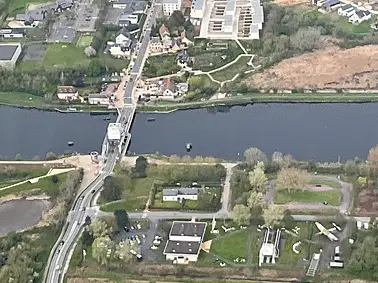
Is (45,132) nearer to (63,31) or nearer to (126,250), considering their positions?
(63,31)

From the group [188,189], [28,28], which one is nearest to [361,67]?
[188,189]

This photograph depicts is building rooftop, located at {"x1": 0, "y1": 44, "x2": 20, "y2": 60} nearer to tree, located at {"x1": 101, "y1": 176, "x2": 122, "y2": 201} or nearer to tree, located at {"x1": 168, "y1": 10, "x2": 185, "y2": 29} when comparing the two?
tree, located at {"x1": 168, "y1": 10, "x2": 185, "y2": 29}

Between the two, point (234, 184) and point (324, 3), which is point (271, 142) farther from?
point (324, 3)

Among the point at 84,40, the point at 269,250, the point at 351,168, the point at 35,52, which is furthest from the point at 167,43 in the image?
the point at 269,250

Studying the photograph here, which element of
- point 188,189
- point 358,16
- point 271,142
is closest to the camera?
point 188,189

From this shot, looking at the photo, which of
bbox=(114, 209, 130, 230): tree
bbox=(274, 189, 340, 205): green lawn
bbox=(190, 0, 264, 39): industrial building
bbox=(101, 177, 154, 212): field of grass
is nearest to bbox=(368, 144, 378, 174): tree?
bbox=(274, 189, 340, 205): green lawn

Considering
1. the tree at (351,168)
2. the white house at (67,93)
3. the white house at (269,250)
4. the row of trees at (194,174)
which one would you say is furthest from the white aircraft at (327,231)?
the white house at (67,93)
